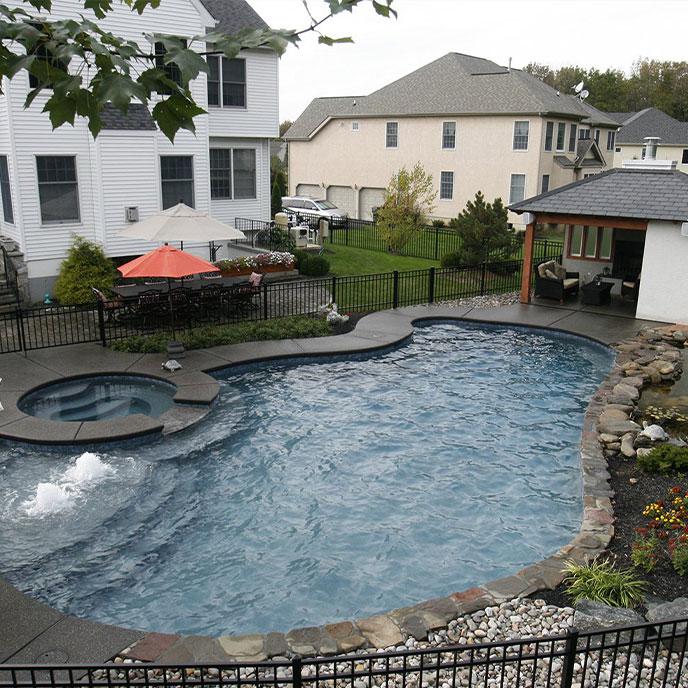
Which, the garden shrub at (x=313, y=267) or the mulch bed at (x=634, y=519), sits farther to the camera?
the garden shrub at (x=313, y=267)

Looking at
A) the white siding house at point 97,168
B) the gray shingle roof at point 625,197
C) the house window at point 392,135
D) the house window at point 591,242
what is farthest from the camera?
the house window at point 392,135

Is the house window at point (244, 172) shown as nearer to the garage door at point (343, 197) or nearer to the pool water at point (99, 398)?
the pool water at point (99, 398)

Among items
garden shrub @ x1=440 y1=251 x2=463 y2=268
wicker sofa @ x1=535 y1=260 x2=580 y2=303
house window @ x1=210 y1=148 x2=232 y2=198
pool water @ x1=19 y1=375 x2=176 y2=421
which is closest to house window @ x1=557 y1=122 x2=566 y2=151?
garden shrub @ x1=440 y1=251 x2=463 y2=268

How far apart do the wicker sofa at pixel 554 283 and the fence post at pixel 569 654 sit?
16.8 m

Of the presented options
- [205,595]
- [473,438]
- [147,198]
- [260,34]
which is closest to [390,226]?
[147,198]

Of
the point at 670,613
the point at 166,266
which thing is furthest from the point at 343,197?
the point at 670,613

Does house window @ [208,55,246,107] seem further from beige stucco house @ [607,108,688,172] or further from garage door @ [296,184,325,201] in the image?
beige stucco house @ [607,108,688,172]

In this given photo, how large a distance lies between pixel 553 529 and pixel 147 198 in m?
15.7

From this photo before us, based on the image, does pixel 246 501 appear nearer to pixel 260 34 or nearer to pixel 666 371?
pixel 260 34

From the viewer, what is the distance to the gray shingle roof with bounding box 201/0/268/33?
80.0 ft

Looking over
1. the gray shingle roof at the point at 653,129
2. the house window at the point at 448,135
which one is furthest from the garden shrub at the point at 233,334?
the gray shingle roof at the point at 653,129

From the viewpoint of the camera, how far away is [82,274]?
18922 mm

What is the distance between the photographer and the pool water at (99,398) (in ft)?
41.7

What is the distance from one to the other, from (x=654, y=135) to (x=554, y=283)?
47400 millimetres
